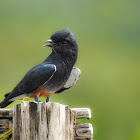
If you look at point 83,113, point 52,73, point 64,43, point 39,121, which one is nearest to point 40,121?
point 39,121

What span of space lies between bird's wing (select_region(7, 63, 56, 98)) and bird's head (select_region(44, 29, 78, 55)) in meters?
0.30

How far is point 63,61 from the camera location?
5117mm

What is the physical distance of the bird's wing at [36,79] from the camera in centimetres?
495

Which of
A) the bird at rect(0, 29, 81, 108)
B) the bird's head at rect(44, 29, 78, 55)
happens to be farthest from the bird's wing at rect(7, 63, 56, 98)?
the bird's head at rect(44, 29, 78, 55)

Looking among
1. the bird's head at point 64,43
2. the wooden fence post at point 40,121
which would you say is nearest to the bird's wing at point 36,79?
the bird's head at point 64,43

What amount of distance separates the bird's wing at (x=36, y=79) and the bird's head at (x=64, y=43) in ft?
0.99

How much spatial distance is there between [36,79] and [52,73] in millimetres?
250

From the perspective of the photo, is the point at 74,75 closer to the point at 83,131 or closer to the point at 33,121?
the point at 83,131

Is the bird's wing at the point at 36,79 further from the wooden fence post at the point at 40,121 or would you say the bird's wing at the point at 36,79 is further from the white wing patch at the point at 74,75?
the wooden fence post at the point at 40,121

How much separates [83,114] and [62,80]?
116 centimetres

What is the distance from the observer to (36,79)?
5016mm

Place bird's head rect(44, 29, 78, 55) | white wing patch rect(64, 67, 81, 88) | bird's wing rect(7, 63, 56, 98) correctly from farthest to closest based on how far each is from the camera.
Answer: white wing patch rect(64, 67, 81, 88)
bird's head rect(44, 29, 78, 55)
bird's wing rect(7, 63, 56, 98)

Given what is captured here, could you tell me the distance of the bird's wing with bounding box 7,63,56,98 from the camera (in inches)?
195

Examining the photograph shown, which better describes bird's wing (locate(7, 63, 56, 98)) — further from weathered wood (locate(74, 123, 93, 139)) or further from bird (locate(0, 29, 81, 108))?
weathered wood (locate(74, 123, 93, 139))
